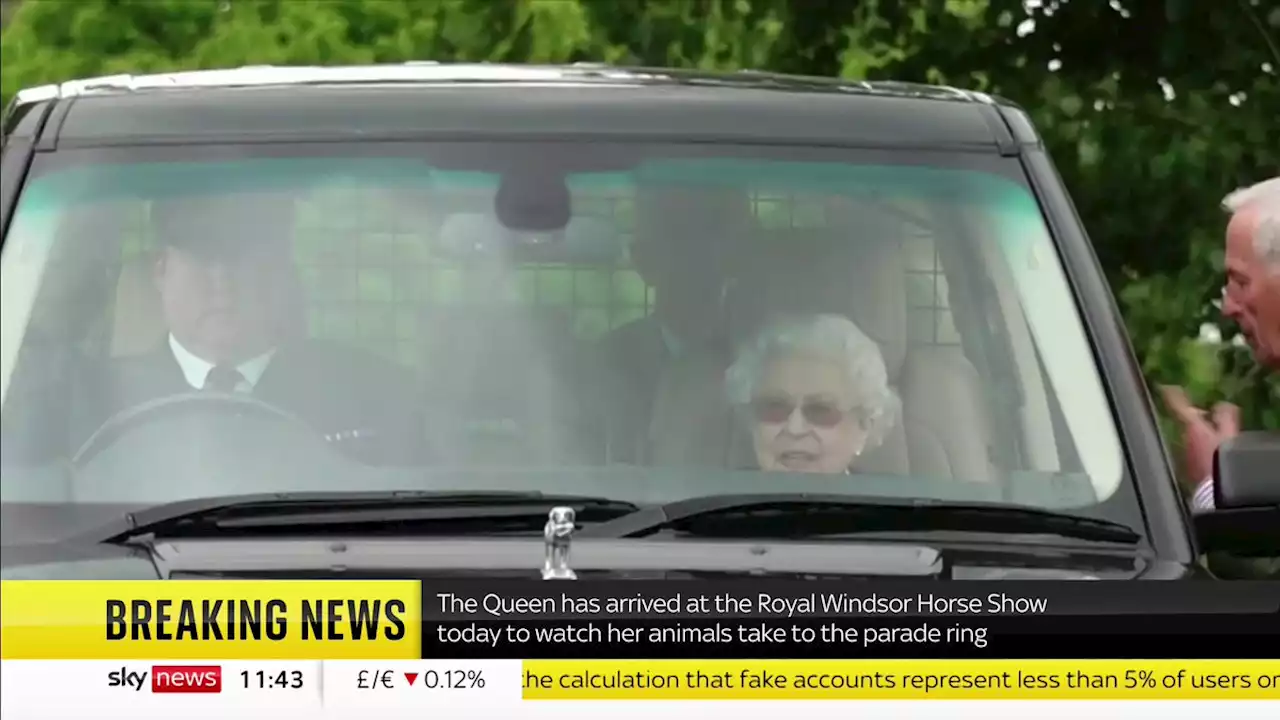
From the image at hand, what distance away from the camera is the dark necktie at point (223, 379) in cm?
298

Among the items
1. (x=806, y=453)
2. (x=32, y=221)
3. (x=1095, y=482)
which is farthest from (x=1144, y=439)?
(x=32, y=221)

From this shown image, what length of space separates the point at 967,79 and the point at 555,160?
4.65 m

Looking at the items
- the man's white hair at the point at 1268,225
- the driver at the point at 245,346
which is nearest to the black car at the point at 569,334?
the driver at the point at 245,346

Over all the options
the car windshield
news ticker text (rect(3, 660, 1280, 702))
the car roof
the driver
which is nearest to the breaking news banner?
news ticker text (rect(3, 660, 1280, 702))

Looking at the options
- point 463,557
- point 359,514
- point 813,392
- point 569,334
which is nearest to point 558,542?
point 463,557

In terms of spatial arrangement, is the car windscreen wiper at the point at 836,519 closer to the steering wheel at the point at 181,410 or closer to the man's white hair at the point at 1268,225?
the steering wheel at the point at 181,410

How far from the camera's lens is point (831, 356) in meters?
3.15

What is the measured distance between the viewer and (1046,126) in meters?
7.31

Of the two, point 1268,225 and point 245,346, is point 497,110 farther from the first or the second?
point 1268,225

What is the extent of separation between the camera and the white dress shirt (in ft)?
9.83

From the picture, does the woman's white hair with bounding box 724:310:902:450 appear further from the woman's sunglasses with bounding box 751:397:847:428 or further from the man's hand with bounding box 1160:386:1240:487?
the man's hand with bounding box 1160:386:1240:487

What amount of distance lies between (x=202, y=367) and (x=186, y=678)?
2.66 ft

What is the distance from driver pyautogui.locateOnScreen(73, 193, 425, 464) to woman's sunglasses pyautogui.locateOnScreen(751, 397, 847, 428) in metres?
0.47

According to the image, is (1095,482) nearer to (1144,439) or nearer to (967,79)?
(1144,439)
